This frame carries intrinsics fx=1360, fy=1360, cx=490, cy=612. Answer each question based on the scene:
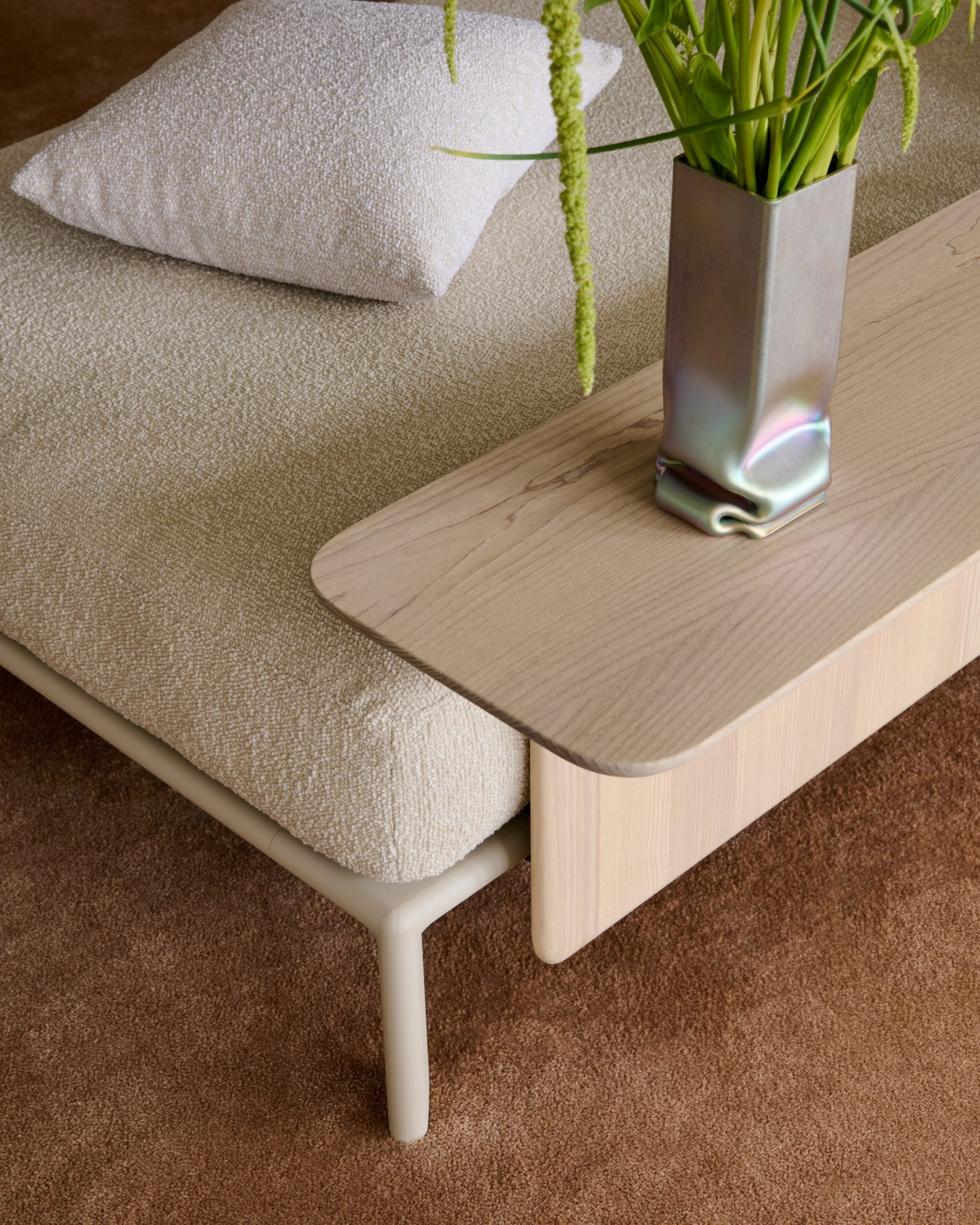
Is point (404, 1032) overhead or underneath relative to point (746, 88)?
underneath

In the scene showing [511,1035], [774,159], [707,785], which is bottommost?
[511,1035]

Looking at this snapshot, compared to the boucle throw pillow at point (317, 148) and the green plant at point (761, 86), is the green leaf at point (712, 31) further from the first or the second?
the boucle throw pillow at point (317, 148)

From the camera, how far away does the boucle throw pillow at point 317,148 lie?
1151 mm

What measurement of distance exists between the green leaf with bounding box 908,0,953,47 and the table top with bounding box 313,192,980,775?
26 centimetres

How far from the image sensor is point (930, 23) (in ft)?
2.23

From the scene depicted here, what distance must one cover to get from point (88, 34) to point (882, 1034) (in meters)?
2.61

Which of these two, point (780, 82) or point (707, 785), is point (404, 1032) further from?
point (780, 82)

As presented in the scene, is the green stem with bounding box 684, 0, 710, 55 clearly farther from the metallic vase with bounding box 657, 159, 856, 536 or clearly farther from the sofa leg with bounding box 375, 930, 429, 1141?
the sofa leg with bounding box 375, 930, 429, 1141

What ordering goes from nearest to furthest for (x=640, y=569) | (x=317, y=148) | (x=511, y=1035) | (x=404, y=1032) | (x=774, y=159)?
(x=774, y=159) < (x=640, y=569) < (x=404, y=1032) < (x=511, y=1035) < (x=317, y=148)

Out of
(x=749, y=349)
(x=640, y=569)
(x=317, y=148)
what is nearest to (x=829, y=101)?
(x=749, y=349)

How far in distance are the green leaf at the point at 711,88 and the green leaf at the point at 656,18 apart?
42 millimetres

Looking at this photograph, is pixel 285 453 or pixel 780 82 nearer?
pixel 780 82

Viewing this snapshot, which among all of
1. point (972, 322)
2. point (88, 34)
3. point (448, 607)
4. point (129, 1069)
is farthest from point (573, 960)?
point (88, 34)

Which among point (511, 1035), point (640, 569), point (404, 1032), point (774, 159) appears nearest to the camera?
point (774, 159)
